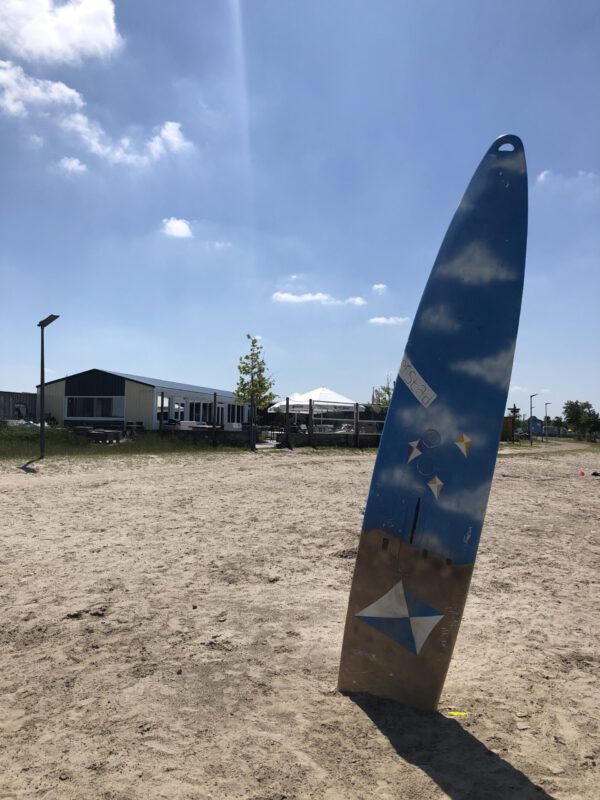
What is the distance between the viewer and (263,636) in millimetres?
4254

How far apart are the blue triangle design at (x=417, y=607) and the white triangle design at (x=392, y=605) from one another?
2 centimetres

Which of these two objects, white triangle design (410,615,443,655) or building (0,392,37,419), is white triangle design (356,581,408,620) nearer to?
white triangle design (410,615,443,655)

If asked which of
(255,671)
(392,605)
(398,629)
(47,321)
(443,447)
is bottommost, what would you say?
(255,671)

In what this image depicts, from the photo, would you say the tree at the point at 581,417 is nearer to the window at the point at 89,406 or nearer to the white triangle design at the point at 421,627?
the window at the point at 89,406

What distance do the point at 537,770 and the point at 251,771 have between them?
1.38 meters

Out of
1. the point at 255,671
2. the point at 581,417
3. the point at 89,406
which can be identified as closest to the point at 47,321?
the point at 255,671

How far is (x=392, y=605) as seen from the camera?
330 centimetres

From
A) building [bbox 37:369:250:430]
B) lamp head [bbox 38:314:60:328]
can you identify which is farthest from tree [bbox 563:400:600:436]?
lamp head [bbox 38:314:60:328]

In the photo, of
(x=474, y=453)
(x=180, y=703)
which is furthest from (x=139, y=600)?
(x=474, y=453)

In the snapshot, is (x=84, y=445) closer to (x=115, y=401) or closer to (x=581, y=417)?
(x=115, y=401)

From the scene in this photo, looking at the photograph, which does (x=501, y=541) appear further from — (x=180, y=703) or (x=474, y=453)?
(x=180, y=703)

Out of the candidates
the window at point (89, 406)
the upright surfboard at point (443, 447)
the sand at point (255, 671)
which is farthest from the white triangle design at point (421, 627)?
the window at point (89, 406)

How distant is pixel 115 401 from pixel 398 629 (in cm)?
2801

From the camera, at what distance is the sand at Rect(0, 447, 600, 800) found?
2.66 metres
